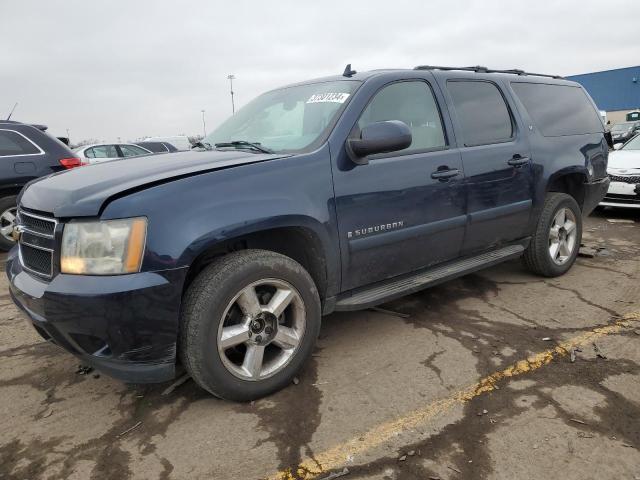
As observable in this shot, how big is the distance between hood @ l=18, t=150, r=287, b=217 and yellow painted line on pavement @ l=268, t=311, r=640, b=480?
4.75 ft

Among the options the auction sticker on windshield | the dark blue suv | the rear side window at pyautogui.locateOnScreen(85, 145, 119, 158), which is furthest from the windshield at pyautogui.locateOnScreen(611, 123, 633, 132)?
the auction sticker on windshield

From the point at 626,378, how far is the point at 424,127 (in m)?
1.97

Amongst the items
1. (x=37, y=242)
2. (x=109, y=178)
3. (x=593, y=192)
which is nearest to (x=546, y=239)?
(x=593, y=192)

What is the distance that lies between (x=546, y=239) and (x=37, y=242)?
3.91 meters

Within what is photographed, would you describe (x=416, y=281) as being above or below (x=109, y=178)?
below

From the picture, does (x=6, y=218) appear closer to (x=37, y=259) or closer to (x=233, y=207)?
(x=37, y=259)

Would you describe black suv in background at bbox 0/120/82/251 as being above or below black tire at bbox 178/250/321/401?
above

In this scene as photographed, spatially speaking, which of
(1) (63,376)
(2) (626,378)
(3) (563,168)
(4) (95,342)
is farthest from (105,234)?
(3) (563,168)

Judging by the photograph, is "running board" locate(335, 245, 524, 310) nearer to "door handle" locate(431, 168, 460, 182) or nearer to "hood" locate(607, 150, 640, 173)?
"door handle" locate(431, 168, 460, 182)

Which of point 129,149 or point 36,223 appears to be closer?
point 36,223

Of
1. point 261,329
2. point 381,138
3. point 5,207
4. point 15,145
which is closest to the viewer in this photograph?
point 261,329

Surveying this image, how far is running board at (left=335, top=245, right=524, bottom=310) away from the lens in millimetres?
2908

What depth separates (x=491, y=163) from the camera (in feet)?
11.7

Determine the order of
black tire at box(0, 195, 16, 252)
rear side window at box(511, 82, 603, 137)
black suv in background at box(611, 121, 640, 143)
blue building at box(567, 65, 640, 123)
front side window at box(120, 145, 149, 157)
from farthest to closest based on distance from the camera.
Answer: blue building at box(567, 65, 640, 123) → black suv in background at box(611, 121, 640, 143) → front side window at box(120, 145, 149, 157) → black tire at box(0, 195, 16, 252) → rear side window at box(511, 82, 603, 137)
